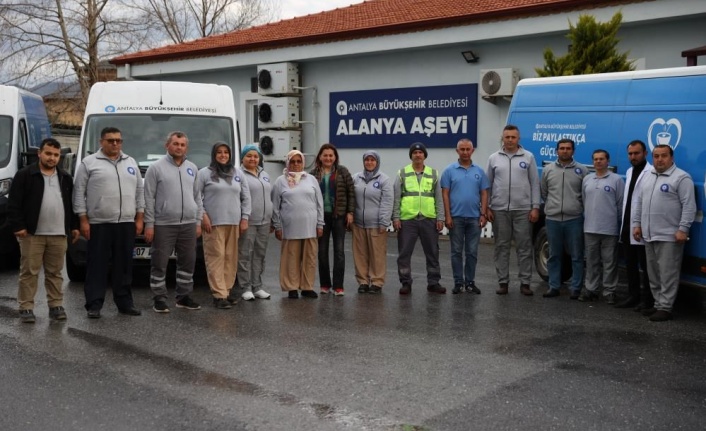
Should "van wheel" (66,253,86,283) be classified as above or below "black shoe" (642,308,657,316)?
above

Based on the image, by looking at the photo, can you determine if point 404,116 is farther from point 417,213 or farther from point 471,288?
point 471,288

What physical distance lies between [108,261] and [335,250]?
2.63 meters

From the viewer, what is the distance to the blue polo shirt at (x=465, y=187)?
10281 millimetres

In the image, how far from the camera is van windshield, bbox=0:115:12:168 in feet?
41.1

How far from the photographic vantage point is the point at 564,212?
33.0 feet

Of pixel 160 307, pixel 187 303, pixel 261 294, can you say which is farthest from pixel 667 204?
pixel 160 307

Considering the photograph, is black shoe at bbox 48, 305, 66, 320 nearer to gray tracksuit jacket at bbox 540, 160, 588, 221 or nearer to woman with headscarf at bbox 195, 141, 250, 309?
woman with headscarf at bbox 195, 141, 250, 309

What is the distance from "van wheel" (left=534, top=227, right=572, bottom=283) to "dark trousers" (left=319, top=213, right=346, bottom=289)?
2575mm

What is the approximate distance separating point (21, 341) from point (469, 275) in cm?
501

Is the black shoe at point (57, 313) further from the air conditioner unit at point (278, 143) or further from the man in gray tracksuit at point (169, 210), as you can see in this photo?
the air conditioner unit at point (278, 143)

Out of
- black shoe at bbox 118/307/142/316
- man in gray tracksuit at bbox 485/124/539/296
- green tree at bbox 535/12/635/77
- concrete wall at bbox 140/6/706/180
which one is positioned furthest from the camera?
concrete wall at bbox 140/6/706/180

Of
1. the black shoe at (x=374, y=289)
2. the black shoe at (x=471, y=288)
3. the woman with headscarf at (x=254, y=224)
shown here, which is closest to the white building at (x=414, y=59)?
the black shoe at (x=471, y=288)

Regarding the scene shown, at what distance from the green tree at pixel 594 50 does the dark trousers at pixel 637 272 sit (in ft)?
19.0

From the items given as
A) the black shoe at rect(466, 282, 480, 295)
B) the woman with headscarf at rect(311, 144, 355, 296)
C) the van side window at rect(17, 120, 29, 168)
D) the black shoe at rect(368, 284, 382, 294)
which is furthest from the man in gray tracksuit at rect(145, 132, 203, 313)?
the van side window at rect(17, 120, 29, 168)
